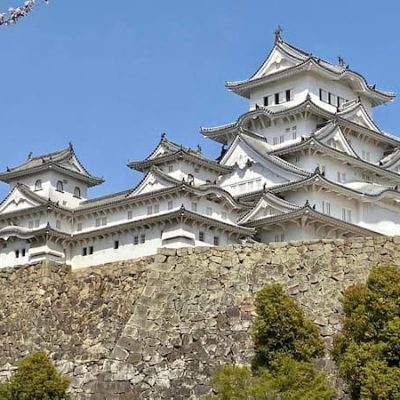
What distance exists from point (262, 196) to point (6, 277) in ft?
60.8

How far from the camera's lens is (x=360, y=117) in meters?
59.0

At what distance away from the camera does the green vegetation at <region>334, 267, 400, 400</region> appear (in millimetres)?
25438

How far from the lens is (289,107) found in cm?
5806

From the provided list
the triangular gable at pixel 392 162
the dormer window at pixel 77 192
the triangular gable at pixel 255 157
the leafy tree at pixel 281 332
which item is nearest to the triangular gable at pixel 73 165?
the dormer window at pixel 77 192

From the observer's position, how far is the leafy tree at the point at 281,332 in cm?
2742

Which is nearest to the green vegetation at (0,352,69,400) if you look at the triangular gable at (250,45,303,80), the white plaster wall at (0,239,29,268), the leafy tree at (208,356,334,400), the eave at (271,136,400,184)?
the leafy tree at (208,356,334,400)

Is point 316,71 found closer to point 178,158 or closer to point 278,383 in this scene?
point 178,158

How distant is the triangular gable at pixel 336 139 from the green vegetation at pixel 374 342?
1104 inches

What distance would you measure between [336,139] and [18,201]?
1666 centimetres

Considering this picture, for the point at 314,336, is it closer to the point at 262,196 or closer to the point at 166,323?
the point at 166,323

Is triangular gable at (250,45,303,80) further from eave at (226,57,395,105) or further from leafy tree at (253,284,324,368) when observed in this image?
leafy tree at (253,284,324,368)

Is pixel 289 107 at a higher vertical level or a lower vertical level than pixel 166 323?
higher

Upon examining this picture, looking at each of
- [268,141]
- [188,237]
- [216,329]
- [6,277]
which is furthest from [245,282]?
[268,141]

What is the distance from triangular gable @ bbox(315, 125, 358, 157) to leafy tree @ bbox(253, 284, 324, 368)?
92.2 ft
